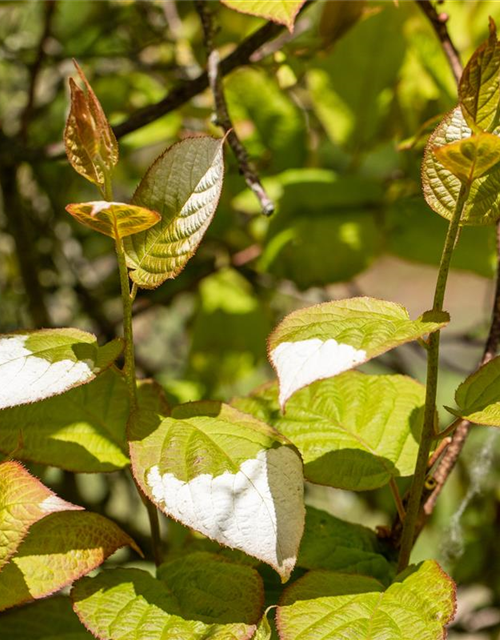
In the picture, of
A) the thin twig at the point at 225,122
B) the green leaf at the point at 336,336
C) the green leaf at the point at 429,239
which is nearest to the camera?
the green leaf at the point at 336,336

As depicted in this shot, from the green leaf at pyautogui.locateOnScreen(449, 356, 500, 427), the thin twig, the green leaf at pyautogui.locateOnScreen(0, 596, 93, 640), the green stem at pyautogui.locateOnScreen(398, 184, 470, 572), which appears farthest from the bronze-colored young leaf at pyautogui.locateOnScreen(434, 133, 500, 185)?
the green leaf at pyautogui.locateOnScreen(0, 596, 93, 640)

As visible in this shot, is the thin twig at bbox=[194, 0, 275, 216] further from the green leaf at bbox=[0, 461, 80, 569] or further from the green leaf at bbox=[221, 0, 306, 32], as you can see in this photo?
the green leaf at bbox=[0, 461, 80, 569]

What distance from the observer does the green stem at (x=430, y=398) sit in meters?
0.53

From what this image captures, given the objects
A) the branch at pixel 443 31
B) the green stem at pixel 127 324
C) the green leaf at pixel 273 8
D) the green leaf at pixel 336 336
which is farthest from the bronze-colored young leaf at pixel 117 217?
the branch at pixel 443 31

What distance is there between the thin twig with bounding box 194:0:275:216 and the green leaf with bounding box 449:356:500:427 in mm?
249

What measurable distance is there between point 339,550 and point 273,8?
0.45m

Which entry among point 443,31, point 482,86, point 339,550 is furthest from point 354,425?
point 443,31

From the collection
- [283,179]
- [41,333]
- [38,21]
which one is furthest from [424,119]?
[38,21]

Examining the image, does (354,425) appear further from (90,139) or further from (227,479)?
(90,139)

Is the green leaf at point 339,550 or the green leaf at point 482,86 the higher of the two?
the green leaf at point 482,86

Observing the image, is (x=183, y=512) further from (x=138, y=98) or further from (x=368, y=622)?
(x=138, y=98)

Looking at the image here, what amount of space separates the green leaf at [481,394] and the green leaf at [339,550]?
0.56 feet

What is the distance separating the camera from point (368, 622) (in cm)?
55

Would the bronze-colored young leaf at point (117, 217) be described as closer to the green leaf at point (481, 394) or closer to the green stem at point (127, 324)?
the green stem at point (127, 324)
